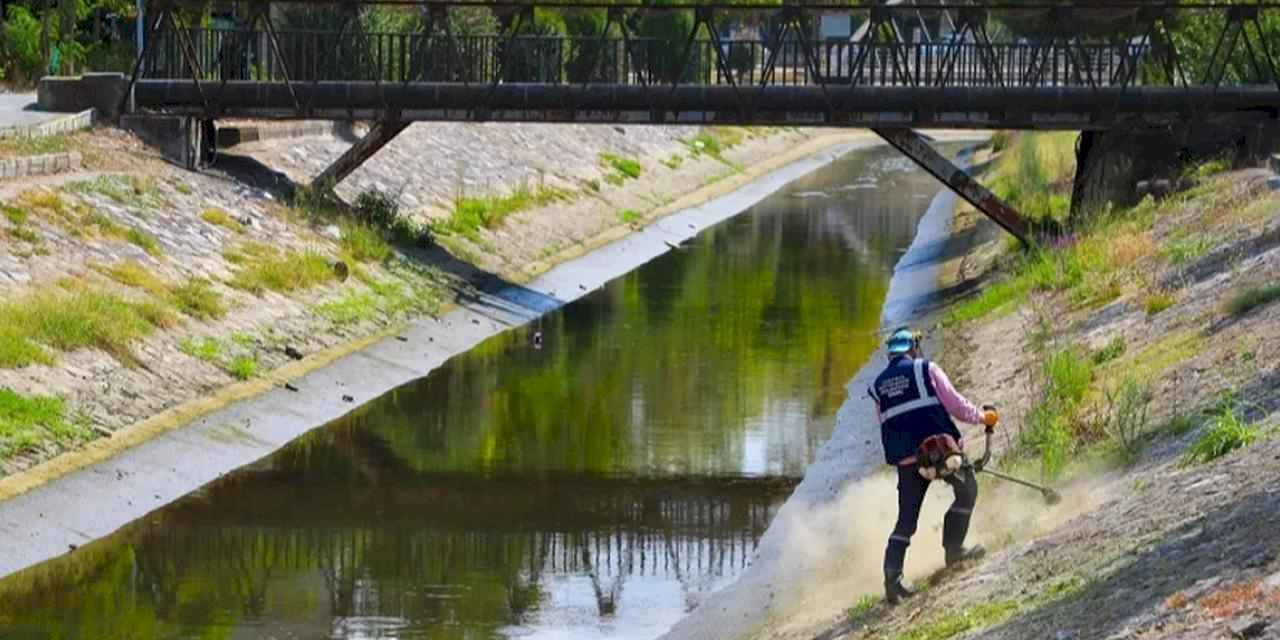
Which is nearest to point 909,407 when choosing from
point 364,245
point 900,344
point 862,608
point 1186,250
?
point 900,344

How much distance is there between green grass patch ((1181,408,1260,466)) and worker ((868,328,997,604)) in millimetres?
2551

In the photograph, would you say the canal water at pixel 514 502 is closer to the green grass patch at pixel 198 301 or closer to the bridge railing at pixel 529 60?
the green grass patch at pixel 198 301

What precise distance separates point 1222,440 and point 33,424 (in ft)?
43.2

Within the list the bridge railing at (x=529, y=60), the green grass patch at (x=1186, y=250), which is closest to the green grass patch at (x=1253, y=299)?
the green grass patch at (x=1186, y=250)

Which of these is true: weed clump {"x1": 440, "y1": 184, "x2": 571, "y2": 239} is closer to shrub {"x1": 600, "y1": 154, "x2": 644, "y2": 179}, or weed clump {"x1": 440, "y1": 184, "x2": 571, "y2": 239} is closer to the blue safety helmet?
shrub {"x1": 600, "y1": 154, "x2": 644, "y2": 179}

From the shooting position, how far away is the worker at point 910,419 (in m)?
17.9

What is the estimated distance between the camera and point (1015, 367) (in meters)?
31.5

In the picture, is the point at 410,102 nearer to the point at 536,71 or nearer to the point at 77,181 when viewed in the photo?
the point at 77,181

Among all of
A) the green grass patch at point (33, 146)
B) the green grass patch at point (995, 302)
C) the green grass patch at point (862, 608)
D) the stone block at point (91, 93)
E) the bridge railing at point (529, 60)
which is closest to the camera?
the green grass patch at point (862, 608)

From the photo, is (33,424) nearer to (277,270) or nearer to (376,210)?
Result: (277,270)

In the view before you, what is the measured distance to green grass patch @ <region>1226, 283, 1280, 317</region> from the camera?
27.6 metres

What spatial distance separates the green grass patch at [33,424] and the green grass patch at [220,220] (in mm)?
13626

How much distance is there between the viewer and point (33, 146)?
135 feet

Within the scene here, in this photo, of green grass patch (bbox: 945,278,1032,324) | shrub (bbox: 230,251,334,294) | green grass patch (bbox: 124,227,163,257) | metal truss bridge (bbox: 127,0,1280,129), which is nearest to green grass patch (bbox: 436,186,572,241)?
metal truss bridge (bbox: 127,0,1280,129)
